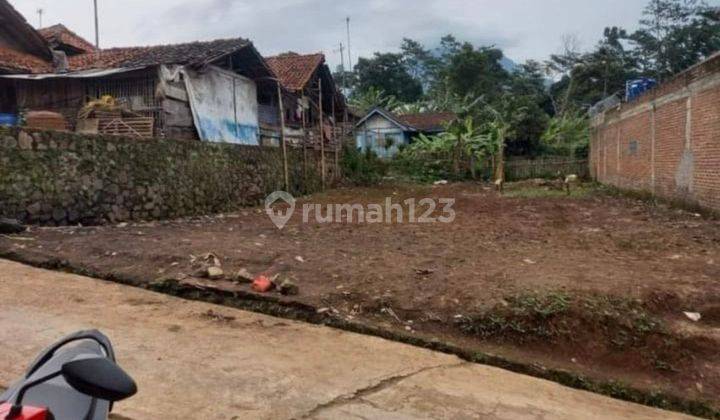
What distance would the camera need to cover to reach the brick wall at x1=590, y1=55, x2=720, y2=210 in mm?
9312

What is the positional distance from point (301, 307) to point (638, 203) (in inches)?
436

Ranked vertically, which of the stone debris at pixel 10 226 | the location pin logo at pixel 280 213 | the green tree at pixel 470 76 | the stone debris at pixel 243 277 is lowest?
the stone debris at pixel 243 277

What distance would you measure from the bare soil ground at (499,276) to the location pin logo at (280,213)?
3.74 ft

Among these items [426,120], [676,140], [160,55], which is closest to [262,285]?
[676,140]

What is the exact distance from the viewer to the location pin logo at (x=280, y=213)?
10480 mm

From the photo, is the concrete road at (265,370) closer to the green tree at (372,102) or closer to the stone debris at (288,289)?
the stone debris at (288,289)

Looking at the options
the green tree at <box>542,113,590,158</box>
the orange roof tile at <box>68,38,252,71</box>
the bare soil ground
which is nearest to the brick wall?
the bare soil ground

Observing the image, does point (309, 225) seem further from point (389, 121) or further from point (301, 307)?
point (389, 121)

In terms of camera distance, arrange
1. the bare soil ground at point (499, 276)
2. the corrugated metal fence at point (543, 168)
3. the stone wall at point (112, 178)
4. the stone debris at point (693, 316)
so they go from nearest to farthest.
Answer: the bare soil ground at point (499, 276)
the stone debris at point (693, 316)
the stone wall at point (112, 178)
the corrugated metal fence at point (543, 168)

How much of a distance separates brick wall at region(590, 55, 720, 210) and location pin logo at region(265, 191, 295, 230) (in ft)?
26.2

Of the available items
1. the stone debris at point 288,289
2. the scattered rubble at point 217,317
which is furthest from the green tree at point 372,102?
the scattered rubble at point 217,317

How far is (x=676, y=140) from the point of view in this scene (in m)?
11.0

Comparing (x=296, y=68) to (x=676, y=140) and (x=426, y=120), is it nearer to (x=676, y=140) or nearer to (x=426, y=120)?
(x=676, y=140)

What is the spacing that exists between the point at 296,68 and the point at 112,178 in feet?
41.1
